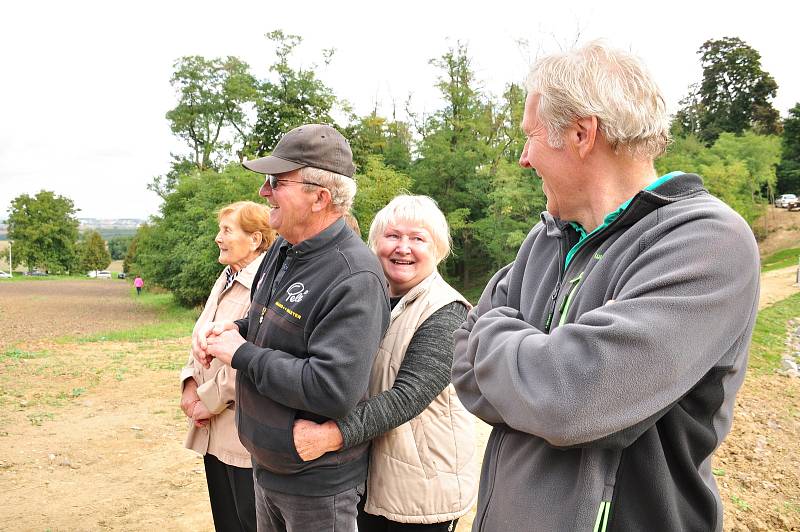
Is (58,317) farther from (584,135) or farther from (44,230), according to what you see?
(44,230)

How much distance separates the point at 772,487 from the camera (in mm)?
6406

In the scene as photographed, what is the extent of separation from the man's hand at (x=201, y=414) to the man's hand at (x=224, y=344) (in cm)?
85

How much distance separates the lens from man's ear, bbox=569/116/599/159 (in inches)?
62.3

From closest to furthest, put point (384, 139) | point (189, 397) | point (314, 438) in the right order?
point (314, 438)
point (189, 397)
point (384, 139)

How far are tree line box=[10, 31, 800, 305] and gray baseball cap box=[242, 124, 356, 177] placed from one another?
82.7ft

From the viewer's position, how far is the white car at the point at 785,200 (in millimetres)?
49312

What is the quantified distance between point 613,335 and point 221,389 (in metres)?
2.26

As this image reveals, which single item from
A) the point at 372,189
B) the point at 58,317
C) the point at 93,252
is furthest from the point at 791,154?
the point at 93,252

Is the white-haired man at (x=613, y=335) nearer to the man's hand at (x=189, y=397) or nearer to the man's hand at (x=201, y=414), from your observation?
the man's hand at (x=201, y=414)

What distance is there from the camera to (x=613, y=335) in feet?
4.29

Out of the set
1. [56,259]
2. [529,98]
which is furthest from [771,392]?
[56,259]

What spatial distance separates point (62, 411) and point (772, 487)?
8532 mm

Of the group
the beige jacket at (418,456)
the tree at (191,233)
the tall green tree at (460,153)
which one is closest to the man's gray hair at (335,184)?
the beige jacket at (418,456)

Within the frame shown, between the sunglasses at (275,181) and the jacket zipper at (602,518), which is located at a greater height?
the sunglasses at (275,181)
